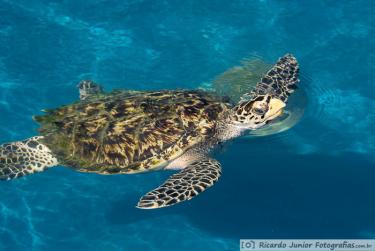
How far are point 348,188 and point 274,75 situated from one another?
2.74 m

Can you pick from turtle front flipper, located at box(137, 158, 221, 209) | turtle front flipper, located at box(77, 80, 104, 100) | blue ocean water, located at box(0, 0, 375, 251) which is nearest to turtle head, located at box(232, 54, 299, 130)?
blue ocean water, located at box(0, 0, 375, 251)

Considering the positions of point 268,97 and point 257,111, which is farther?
point 257,111

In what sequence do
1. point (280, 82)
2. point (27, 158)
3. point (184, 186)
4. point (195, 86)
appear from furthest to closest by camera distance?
1. point (195, 86)
2. point (280, 82)
3. point (27, 158)
4. point (184, 186)

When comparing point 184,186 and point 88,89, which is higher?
point 88,89

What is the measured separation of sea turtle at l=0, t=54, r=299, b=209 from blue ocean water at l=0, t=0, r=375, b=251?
896mm

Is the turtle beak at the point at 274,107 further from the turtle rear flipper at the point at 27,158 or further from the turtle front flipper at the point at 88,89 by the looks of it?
the turtle rear flipper at the point at 27,158

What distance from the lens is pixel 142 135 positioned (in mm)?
A: 8023

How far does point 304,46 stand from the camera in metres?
11.7

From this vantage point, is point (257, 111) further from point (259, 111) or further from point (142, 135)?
point (142, 135)

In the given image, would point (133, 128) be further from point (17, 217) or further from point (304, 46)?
point (304, 46)

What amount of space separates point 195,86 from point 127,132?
3.17 metres

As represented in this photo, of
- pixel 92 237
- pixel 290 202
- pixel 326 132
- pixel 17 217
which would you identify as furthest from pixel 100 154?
pixel 326 132

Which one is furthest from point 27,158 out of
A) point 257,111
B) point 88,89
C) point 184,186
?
point 257,111

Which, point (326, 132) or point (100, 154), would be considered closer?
point (100, 154)
